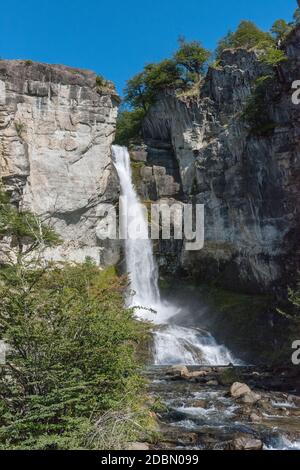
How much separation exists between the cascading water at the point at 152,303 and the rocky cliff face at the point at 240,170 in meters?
2.45

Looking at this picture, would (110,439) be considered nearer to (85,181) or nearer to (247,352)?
(247,352)

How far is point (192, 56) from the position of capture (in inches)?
1524

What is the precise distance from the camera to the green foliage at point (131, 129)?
4048 centimetres

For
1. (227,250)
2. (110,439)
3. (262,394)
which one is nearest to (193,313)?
(227,250)

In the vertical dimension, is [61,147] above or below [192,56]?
below

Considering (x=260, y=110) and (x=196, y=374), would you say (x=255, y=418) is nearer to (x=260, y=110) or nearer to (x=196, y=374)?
(x=196, y=374)

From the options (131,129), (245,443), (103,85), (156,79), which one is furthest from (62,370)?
(131,129)

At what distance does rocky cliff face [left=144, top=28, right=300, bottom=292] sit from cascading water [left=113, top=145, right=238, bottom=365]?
2453 millimetres

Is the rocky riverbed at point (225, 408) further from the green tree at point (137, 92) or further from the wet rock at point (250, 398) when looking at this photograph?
the green tree at point (137, 92)

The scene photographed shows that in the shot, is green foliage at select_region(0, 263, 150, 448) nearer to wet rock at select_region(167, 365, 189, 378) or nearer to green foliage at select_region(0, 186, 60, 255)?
wet rock at select_region(167, 365, 189, 378)

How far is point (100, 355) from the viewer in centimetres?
946

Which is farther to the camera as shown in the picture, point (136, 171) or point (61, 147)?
point (136, 171)

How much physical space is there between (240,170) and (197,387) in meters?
15.7
